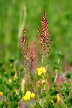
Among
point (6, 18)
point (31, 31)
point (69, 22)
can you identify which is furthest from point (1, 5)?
point (69, 22)

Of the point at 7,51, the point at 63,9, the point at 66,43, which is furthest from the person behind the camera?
the point at 63,9

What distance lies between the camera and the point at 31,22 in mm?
6371

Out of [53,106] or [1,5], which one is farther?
[1,5]

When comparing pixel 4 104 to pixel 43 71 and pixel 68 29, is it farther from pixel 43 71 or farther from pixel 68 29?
pixel 68 29

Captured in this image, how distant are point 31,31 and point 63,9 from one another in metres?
0.54

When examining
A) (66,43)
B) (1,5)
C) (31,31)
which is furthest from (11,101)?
(1,5)

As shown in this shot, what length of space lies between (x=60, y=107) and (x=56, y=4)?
3.90 m

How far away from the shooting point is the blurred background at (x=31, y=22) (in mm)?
5879

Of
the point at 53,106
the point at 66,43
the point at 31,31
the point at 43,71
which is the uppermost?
the point at 31,31

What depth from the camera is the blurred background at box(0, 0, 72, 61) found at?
5879mm

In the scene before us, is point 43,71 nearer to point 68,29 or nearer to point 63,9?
point 68,29

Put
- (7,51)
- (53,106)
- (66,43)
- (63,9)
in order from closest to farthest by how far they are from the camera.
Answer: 1. (53,106)
2. (66,43)
3. (7,51)
4. (63,9)

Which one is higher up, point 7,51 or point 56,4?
point 56,4

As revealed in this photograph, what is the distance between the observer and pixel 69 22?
589 centimetres
